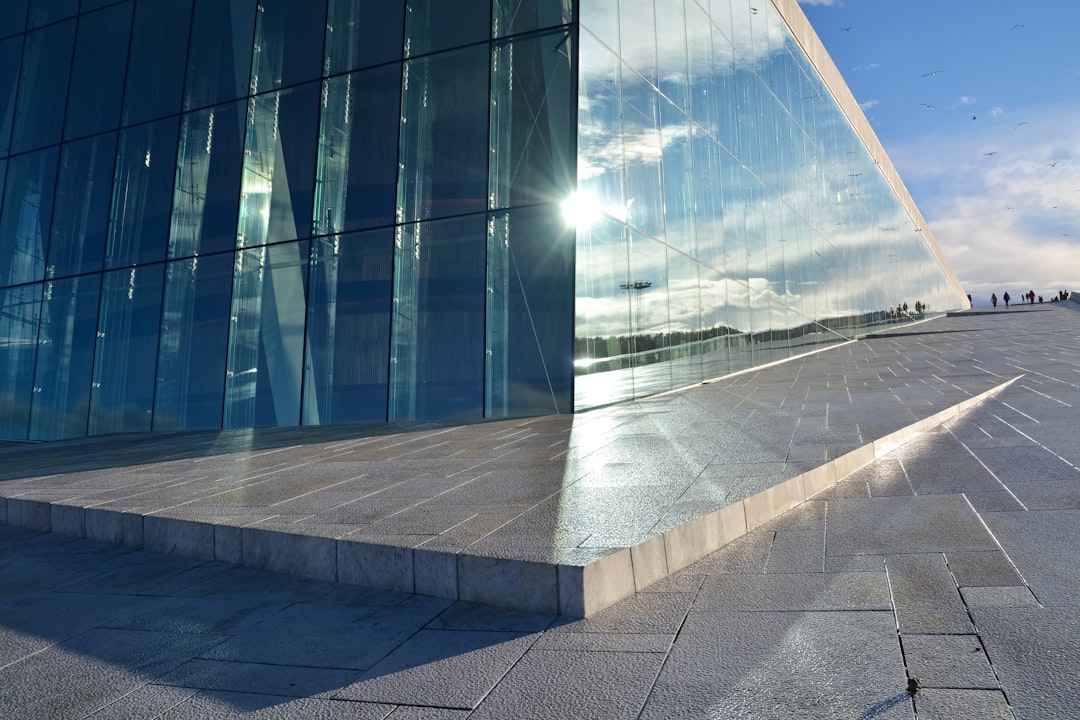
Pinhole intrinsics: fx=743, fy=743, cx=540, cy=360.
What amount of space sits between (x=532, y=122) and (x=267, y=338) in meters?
5.74

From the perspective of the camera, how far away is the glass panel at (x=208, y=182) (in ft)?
44.3

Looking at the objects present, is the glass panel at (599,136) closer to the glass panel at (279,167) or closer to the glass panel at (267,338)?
the glass panel at (279,167)

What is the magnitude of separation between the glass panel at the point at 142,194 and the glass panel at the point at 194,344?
0.97m

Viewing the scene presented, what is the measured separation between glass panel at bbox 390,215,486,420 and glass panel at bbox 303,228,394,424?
0.80 ft

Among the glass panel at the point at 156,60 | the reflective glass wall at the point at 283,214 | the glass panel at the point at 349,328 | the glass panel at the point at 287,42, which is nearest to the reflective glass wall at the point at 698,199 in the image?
the reflective glass wall at the point at 283,214

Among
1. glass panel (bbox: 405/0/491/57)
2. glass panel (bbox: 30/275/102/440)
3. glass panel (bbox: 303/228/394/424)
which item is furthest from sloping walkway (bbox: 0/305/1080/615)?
glass panel (bbox: 405/0/491/57)

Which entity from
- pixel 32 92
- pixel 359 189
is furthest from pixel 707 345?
pixel 32 92

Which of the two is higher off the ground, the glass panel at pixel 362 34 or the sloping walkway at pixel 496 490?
the glass panel at pixel 362 34

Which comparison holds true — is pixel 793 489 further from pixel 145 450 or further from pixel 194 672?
pixel 145 450

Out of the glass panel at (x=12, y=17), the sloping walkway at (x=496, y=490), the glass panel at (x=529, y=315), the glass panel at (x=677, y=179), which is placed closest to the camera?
the sloping walkway at (x=496, y=490)

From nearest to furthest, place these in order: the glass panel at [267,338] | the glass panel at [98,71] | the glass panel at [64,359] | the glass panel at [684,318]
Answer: the glass panel at [267,338] → the glass panel at [684,318] → the glass panel at [64,359] → the glass panel at [98,71]

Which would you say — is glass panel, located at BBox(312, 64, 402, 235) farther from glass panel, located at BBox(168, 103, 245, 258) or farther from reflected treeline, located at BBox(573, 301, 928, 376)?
reflected treeline, located at BBox(573, 301, 928, 376)

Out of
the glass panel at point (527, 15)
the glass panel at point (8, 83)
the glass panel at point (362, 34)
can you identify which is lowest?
the glass panel at point (527, 15)

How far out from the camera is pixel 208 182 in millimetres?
13820
